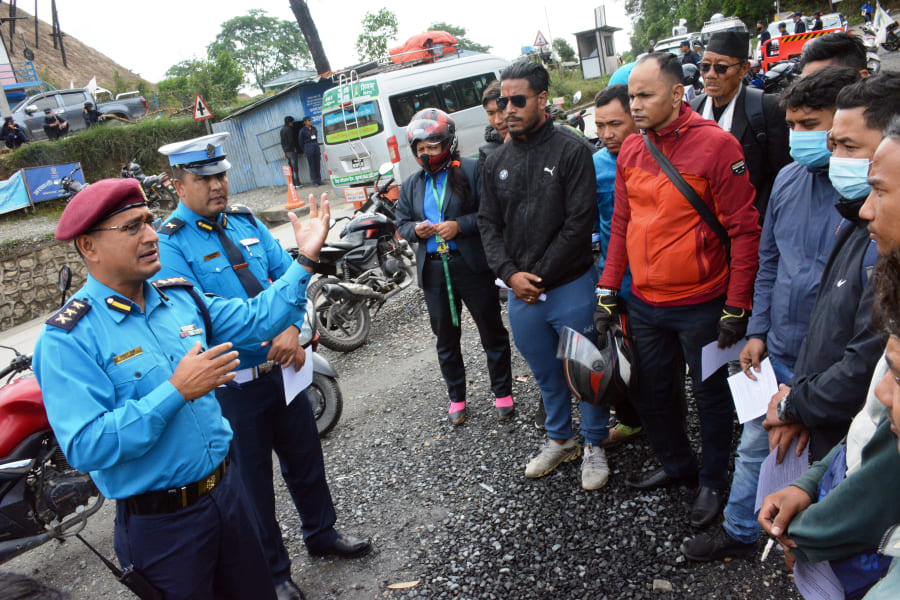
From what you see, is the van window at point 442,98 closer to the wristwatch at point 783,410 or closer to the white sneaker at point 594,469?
the white sneaker at point 594,469

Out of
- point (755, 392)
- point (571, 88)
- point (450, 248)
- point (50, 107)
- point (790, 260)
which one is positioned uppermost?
point (50, 107)

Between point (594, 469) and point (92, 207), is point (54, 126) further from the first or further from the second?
point (594, 469)

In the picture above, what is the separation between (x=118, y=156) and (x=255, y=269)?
720 inches

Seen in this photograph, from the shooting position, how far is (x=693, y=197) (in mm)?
2621

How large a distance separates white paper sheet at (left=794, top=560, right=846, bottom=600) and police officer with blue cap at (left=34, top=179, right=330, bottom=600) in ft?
5.70

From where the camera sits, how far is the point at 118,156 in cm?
1841

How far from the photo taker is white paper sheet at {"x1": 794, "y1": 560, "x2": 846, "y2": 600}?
61.2 inches

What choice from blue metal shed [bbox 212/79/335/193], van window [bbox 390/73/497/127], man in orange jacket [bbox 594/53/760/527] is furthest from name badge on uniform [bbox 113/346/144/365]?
blue metal shed [bbox 212/79/335/193]

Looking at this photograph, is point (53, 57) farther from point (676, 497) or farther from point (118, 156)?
point (676, 497)

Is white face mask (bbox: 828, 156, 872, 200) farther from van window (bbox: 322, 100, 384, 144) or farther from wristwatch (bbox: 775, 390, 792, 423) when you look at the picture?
van window (bbox: 322, 100, 384, 144)

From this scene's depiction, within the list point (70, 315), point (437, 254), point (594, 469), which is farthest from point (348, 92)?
point (70, 315)

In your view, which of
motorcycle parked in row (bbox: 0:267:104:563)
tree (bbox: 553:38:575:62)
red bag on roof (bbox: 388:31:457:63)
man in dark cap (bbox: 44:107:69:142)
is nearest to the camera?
motorcycle parked in row (bbox: 0:267:104:563)

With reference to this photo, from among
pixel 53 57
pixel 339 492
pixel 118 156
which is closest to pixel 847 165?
pixel 339 492

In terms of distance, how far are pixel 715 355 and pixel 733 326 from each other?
166mm
